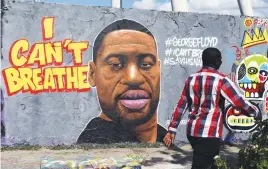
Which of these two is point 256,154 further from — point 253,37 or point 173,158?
point 253,37

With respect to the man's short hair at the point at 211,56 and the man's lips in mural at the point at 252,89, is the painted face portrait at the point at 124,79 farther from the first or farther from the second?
the man's short hair at the point at 211,56

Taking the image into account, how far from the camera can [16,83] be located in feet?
23.5

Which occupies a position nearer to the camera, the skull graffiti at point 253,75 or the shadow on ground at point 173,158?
the shadow on ground at point 173,158

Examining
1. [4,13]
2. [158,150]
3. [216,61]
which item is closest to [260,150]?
[216,61]

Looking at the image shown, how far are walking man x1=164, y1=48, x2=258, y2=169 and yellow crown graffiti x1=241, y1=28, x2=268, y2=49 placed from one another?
449 cm

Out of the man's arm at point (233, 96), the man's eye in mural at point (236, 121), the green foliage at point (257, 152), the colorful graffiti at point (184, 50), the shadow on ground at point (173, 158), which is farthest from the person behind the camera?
the man's eye in mural at point (236, 121)

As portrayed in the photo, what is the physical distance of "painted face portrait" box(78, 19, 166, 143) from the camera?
7508mm

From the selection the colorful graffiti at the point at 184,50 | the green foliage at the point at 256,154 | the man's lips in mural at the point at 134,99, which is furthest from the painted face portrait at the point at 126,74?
the green foliage at the point at 256,154

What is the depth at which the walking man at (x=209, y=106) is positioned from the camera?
159 inches

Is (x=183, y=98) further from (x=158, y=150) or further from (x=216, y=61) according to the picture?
(x=158, y=150)

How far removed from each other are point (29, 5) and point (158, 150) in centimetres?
342

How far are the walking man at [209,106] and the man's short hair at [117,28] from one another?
360 centimetres

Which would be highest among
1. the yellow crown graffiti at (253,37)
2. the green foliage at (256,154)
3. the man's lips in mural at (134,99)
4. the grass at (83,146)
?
the yellow crown graffiti at (253,37)

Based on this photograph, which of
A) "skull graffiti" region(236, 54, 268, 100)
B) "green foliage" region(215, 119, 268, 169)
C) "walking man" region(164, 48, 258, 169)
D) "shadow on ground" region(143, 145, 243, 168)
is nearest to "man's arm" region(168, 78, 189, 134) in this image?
"walking man" region(164, 48, 258, 169)
